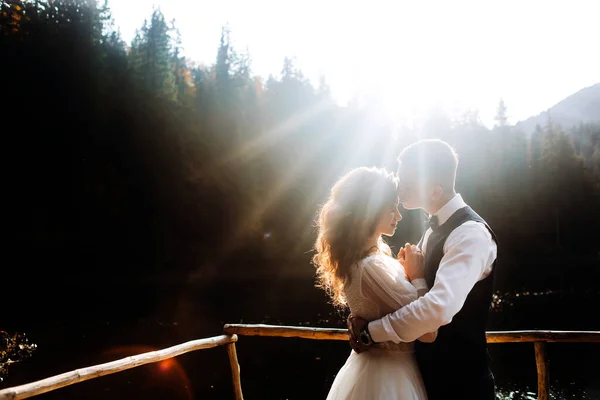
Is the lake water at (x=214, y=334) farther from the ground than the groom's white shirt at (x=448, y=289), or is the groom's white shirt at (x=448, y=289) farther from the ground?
the groom's white shirt at (x=448, y=289)

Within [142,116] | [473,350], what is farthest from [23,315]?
[473,350]

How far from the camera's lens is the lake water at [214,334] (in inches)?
411

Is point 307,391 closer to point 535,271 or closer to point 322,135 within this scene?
point 535,271

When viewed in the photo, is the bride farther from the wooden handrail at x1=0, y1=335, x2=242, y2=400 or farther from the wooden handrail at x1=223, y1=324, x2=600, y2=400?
the wooden handrail at x1=0, y1=335, x2=242, y2=400

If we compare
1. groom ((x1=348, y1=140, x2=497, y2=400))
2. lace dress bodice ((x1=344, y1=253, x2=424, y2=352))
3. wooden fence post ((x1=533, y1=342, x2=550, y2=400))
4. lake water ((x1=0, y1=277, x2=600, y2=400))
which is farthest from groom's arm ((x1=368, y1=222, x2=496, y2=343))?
lake water ((x1=0, y1=277, x2=600, y2=400))

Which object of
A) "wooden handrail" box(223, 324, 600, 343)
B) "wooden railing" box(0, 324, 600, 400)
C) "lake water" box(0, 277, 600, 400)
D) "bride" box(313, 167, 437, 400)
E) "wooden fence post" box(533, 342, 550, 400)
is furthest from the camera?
"lake water" box(0, 277, 600, 400)

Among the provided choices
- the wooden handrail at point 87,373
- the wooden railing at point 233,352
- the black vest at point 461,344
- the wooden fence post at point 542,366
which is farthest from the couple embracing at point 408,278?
the wooden fence post at point 542,366

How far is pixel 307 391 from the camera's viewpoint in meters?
10.3

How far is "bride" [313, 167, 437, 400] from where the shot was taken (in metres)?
2.28

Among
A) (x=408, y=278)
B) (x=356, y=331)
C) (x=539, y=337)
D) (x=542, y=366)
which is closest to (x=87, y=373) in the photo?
(x=356, y=331)

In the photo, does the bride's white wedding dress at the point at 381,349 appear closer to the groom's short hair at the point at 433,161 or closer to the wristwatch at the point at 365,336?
the wristwatch at the point at 365,336

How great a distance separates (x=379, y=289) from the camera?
7.46 feet

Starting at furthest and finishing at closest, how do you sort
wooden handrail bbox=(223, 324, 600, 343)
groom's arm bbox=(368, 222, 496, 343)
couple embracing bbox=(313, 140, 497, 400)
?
wooden handrail bbox=(223, 324, 600, 343), couple embracing bbox=(313, 140, 497, 400), groom's arm bbox=(368, 222, 496, 343)

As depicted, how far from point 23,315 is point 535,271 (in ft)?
90.3
